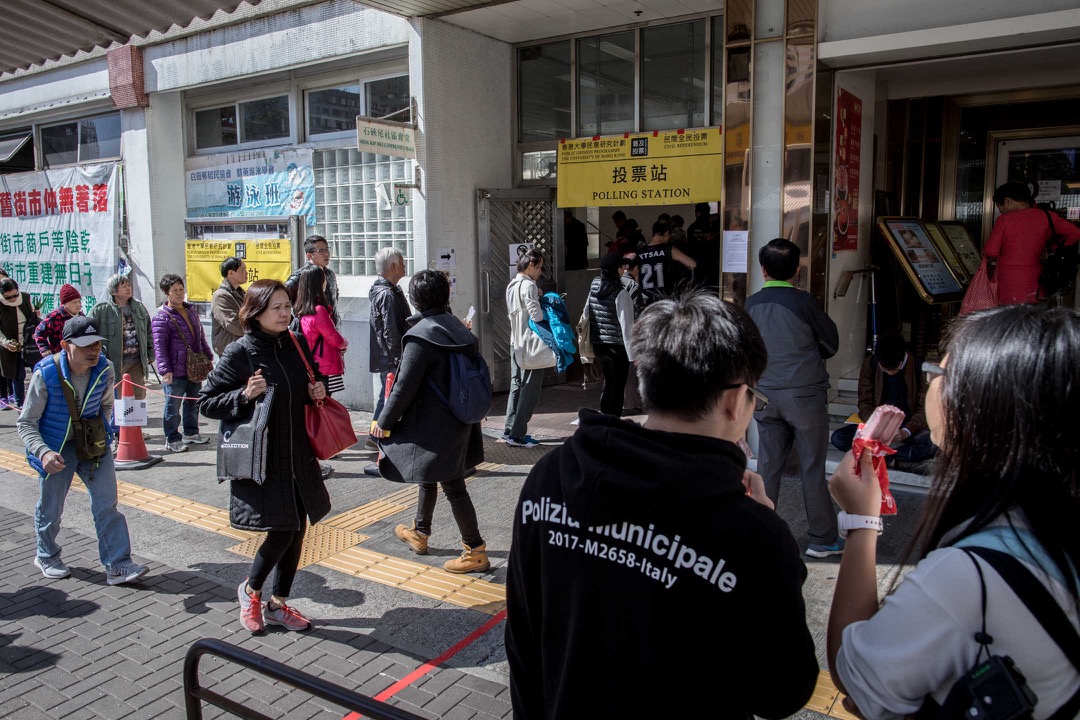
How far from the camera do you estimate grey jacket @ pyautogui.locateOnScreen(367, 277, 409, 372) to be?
269 inches

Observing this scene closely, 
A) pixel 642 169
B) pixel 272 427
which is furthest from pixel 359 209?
pixel 272 427

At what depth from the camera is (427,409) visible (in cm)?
465

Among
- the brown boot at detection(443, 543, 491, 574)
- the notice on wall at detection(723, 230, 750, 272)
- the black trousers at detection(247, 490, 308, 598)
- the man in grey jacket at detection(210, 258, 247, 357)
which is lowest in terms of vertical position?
the brown boot at detection(443, 543, 491, 574)

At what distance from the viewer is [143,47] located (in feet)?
36.4

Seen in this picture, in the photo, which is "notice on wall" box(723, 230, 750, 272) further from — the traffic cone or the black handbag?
the traffic cone

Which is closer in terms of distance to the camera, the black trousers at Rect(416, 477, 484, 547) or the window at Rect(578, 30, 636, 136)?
the black trousers at Rect(416, 477, 484, 547)

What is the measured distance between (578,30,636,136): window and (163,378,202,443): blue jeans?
4842mm

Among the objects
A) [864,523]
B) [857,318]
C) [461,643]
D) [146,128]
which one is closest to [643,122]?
[857,318]

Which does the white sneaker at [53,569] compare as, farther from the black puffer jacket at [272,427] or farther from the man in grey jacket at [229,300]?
the man in grey jacket at [229,300]

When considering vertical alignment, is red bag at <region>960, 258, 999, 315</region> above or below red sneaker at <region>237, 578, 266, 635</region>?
above

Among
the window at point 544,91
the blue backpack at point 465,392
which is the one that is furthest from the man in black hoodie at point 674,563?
the window at point 544,91

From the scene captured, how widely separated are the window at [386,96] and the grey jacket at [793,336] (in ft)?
18.7

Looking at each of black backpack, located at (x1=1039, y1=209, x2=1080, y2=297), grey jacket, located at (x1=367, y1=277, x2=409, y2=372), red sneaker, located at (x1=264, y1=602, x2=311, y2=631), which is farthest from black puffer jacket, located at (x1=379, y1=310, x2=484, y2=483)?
black backpack, located at (x1=1039, y1=209, x2=1080, y2=297)

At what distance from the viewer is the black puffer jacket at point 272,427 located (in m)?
4.08
